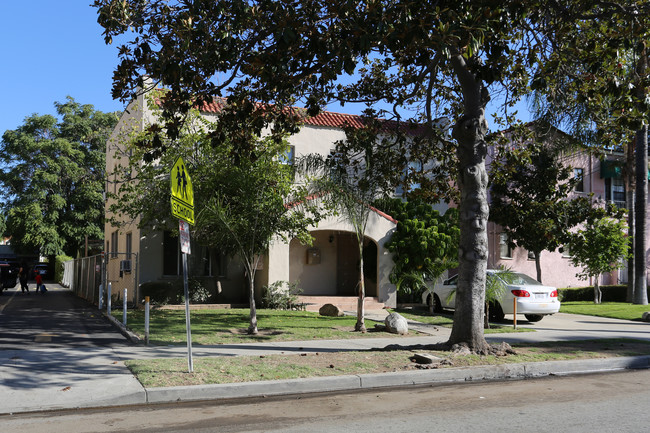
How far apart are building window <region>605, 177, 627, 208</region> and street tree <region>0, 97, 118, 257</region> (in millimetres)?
32922

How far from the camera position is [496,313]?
56.1ft

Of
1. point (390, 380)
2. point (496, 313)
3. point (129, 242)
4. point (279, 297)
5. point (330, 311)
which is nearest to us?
point (390, 380)

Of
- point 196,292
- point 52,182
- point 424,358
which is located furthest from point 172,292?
point 52,182

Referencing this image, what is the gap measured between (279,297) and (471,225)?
9663mm

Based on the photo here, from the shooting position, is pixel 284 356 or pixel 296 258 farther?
pixel 296 258

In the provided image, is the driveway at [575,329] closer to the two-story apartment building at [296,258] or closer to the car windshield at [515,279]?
the car windshield at [515,279]

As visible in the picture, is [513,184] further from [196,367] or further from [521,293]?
[196,367]

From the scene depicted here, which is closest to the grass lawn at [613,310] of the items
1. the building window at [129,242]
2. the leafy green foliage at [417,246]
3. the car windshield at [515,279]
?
the car windshield at [515,279]

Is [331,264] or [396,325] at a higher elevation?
[331,264]

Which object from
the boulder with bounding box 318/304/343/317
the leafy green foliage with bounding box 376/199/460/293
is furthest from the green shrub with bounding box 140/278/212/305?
the leafy green foliage with bounding box 376/199/460/293

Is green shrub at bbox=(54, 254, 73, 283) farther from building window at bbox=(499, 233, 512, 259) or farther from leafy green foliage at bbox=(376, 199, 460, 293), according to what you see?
building window at bbox=(499, 233, 512, 259)

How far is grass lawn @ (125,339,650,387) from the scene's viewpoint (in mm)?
8008

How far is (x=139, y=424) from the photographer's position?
609cm

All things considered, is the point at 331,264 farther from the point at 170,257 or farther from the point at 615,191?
the point at 615,191
